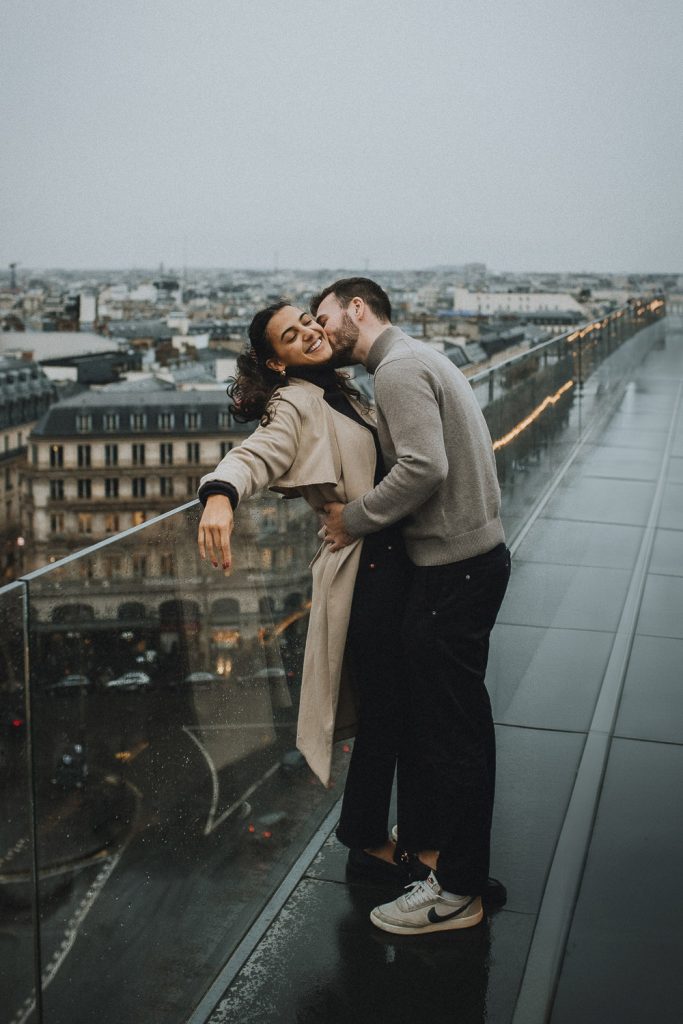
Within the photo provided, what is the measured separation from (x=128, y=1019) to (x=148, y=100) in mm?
181693

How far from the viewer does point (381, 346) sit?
204 centimetres

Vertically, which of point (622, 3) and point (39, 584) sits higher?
point (622, 3)

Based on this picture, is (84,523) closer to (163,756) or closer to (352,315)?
(352,315)

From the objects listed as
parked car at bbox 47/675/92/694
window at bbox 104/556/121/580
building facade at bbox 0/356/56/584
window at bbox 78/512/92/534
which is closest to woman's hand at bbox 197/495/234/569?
window at bbox 104/556/121/580

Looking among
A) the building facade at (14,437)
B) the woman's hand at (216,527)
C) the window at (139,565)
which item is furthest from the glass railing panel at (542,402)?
the building facade at (14,437)

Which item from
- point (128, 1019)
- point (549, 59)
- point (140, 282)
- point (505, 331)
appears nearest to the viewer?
point (128, 1019)

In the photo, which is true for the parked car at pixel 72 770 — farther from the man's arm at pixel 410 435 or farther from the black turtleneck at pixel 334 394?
the black turtleneck at pixel 334 394

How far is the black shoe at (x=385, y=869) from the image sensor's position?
2.24m

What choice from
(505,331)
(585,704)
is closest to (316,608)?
(585,704)

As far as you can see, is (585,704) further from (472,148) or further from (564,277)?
(472,148)

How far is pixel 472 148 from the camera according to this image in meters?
158

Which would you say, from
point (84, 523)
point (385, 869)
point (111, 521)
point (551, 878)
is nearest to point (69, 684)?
point (385, 869)

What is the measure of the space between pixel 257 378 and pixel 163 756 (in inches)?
27.6

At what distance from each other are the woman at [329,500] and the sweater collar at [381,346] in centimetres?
8
